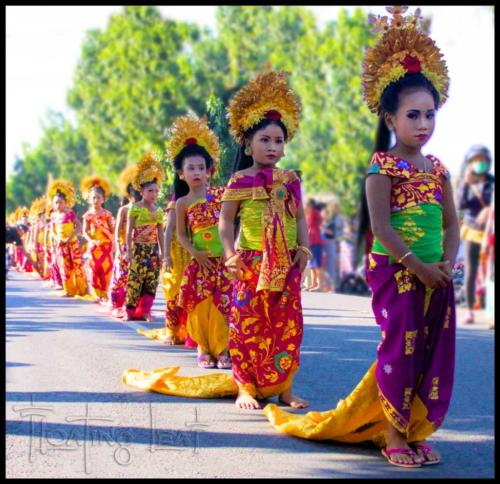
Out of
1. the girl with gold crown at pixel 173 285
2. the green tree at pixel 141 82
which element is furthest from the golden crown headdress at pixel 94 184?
the green tree at pixel 141 82

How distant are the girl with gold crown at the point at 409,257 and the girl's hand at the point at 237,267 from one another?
4.26ft

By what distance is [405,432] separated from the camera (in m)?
4.23

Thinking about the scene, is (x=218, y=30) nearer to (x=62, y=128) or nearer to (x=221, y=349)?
(x=62, y=128)

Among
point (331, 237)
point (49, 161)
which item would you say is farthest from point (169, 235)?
point (49, 161)

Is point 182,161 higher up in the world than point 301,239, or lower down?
higher up

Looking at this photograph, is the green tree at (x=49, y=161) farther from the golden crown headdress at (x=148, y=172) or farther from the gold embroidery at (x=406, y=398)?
the gold embroidery at (x=406, y=398)

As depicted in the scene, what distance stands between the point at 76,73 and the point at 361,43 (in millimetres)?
15789

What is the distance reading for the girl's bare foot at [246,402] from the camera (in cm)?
552

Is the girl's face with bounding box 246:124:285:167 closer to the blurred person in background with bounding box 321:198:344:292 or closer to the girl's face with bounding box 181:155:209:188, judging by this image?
the girl's face with bounding box 181:155:209:188

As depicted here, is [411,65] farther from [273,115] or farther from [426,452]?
[426,452]

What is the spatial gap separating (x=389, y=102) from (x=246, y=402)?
7.20 ft

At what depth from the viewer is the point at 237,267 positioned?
5.54m

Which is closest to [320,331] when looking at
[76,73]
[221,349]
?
[221,349]

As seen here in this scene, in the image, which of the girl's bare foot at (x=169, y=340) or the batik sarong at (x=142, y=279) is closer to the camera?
the girl's bare foot at (x=169, y=340)
